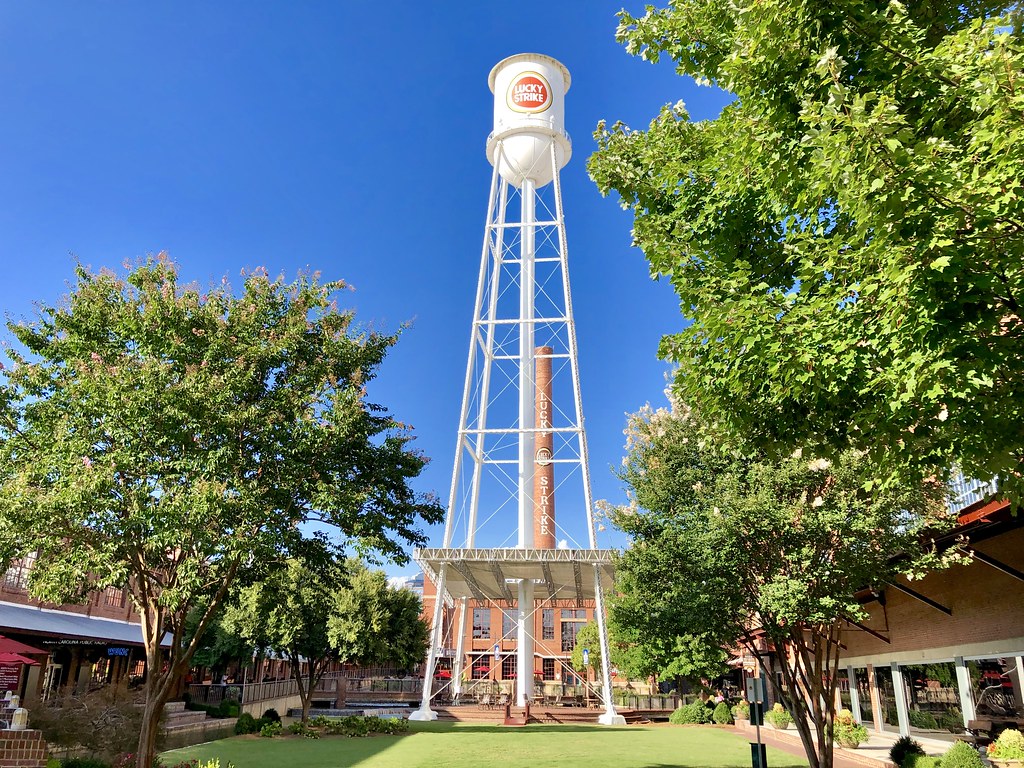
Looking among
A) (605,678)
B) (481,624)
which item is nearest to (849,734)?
(605,678)

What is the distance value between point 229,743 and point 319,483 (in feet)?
59.4

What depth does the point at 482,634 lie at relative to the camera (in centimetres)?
7175

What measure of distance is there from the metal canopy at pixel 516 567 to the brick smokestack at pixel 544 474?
18.5m

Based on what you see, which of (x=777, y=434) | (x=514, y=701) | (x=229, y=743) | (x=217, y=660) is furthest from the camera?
(x=514, y=701)

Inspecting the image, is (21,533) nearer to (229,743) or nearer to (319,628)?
(229,743)

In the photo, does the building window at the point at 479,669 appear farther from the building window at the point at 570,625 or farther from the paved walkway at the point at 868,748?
the paved walkway at the point at 868,748

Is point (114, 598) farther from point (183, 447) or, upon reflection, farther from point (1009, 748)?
point (1009, 748)

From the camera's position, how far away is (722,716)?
35.5 meters

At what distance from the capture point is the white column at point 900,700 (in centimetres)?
2116

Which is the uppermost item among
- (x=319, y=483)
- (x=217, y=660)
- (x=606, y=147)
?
(x=606, y=147)

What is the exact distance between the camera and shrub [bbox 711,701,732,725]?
35.4 meters

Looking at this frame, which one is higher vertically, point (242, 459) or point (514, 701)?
point (242, 459)

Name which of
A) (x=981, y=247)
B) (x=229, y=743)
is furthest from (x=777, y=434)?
(x=229, y=743)

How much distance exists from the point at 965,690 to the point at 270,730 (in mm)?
23787
